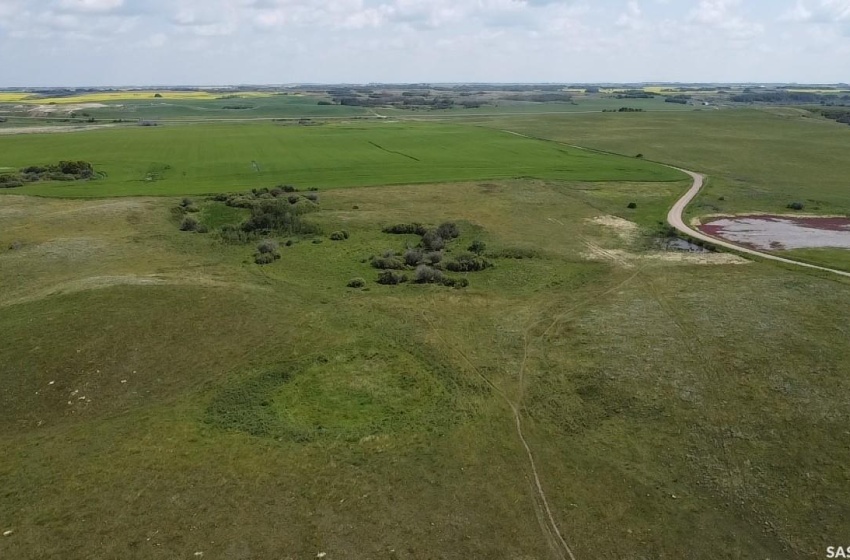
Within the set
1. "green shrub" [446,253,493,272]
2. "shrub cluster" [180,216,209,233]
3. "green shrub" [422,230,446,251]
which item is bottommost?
"green shrub" [446,253,493,272]

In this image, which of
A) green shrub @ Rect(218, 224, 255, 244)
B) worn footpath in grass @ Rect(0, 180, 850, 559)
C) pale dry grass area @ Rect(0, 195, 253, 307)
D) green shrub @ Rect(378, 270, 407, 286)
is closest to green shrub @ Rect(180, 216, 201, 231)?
pale dry grass area @ Rect(0, 195, 253, 307)

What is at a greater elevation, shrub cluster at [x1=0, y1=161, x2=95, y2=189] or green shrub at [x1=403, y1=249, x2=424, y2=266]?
shrub cluster at [x1=0, y1=161, x2=95, y2=189]

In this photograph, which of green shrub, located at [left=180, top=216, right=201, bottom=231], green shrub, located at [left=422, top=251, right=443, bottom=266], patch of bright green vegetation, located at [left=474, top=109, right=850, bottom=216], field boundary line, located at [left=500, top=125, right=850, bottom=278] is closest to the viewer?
field boundary line, located at [left=500, top=125, right=850, bottom=278]

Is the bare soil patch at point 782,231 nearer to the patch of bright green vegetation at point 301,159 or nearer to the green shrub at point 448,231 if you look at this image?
the patch of bright green vegetation at point 301,159

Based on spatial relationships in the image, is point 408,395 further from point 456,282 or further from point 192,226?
point 192,226

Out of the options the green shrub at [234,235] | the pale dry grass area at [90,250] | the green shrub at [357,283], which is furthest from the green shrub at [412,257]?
the green shrub at [234,235]

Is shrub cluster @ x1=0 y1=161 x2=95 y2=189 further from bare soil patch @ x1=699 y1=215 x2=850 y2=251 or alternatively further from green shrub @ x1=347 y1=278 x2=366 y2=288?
bare soil patch @ x1=699 y1=215 x2=850 y2=251
